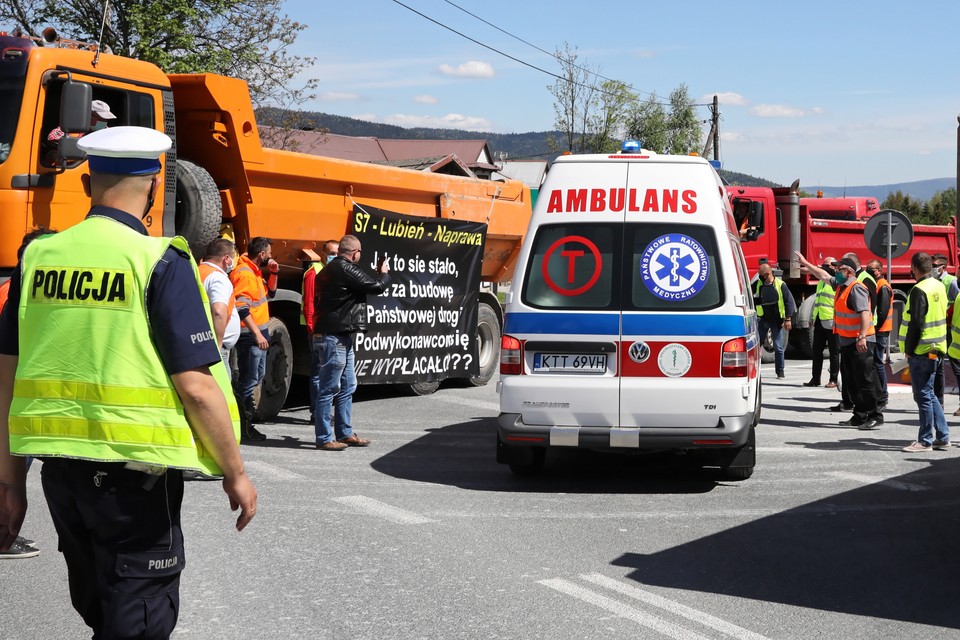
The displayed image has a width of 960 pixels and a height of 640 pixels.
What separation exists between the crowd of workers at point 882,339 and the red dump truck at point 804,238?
14.6 feet

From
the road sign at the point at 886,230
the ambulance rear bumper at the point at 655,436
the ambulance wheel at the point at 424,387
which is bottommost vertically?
the ambulance wheel at the point at 424,387

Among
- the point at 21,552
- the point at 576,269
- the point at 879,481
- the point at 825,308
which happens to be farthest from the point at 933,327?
the point at 21,552

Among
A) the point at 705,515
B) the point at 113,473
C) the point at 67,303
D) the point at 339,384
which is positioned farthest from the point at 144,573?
the point at 339,384

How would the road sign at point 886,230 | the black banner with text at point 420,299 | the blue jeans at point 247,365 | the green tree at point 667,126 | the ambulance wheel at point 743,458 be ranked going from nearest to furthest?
the ambulance wheel at point 743,458
the blue jeans at point 247,365
the black banner with text at point 420,299
the road sign at point 886,230
the green tree at point 667,126

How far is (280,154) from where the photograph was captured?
436 inches

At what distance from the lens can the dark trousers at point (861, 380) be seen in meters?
→ 11.6

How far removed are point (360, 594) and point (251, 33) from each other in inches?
797

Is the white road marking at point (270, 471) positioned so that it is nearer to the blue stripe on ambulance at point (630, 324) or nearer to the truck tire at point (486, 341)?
the blue stripe on ambulance at point (630, 324)

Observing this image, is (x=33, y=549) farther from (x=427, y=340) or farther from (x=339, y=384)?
(x=427, y=340)

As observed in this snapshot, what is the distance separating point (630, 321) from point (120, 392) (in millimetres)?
5618

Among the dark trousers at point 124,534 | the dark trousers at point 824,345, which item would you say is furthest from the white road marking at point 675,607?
the dark trousers at point 824,345

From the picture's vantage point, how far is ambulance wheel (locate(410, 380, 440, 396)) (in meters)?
14.1

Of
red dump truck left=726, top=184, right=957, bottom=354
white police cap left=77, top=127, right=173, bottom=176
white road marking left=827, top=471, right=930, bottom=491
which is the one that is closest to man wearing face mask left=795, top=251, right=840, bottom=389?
red dump truck left=726, top=184, right=957, bottom=354

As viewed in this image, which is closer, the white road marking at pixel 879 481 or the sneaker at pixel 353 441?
the white road marking at pixel 879 481
